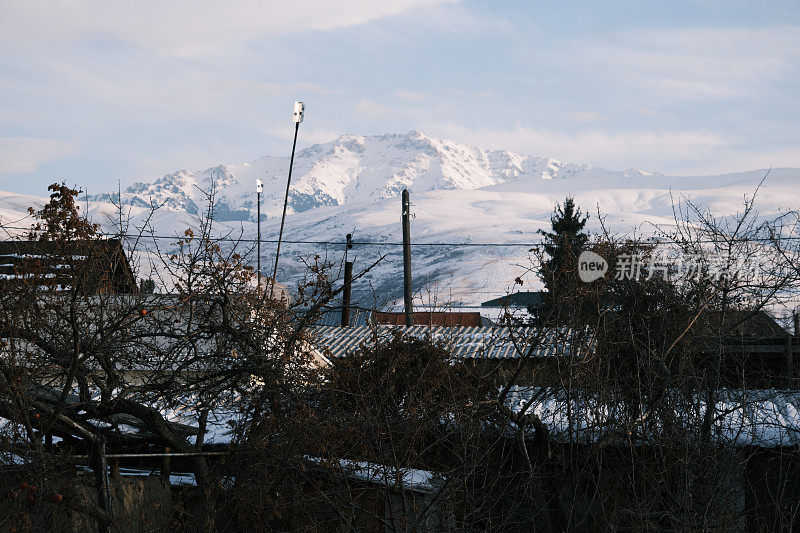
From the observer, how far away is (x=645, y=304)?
1419cm

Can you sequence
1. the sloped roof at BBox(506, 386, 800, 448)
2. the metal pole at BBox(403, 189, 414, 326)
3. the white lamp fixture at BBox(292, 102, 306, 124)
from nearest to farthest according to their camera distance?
the sloped roof at BBox(506, 386, 800, 448) < the white lamp fixture at BBox(292, 102, 306, 124) < the metal pole at BBox(403, 189, 414, 326)

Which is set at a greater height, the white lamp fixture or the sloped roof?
the white lamp fixture

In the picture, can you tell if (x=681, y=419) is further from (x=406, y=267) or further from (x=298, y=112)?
(x=406, y=267)

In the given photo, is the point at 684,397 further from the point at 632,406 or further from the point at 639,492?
the point at 639,492

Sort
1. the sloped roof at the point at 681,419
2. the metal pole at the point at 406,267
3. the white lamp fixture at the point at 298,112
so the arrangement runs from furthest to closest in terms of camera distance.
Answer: the metal pole at the point at 406,267
the white lamp fixture at the point at 298,112
the sloped roof at the point at 681,419

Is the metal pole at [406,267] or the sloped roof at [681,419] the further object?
the metal pole at [406,267]

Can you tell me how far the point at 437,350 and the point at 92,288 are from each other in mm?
4919

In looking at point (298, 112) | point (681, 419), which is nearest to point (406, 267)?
point (298, 112)

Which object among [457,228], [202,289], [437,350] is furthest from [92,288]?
[457,228]

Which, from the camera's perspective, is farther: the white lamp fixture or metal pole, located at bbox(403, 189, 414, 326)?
metal pole, located at bbox(403, 189, 414, 326)

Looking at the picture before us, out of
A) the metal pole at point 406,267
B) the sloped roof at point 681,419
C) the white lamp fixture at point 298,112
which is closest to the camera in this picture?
the sloped roof at point 681,419

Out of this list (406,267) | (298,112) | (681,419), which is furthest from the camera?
(406,267)

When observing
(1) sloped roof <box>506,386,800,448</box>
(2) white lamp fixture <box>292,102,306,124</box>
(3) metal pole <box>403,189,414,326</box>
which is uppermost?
(2) white lamp fixture <box>292,102,306,124</box>

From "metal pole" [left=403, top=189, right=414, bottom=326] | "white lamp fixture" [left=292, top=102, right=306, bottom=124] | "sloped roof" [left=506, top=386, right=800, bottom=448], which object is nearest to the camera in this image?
"sloped roof" [left=506, top=386, right=800, bottom=448]
